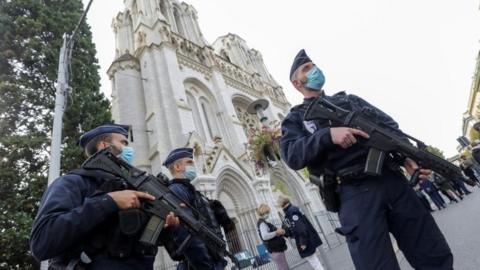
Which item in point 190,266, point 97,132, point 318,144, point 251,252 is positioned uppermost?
point 97,132

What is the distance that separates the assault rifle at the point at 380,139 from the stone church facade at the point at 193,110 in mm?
8252

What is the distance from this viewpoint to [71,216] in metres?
1.40

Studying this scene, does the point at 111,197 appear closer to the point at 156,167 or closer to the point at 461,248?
the point at 461,248

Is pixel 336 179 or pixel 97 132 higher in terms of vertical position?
pixel 97 132

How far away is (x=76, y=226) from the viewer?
4.53 feet

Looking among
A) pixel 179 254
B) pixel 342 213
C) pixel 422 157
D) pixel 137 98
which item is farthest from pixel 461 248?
pixel 137 98

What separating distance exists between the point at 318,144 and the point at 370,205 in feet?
1.69

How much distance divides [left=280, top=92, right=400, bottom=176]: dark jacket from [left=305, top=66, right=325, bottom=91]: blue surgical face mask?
0.46 ft

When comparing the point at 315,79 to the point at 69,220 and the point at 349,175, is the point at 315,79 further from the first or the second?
the point at 69,220

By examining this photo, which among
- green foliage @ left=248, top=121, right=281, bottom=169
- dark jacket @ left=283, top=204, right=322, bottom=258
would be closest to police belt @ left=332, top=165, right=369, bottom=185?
dark jacket @ left=283, top=204, right=322, bottom=258

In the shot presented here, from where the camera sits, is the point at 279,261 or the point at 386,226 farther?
the point at 279,261

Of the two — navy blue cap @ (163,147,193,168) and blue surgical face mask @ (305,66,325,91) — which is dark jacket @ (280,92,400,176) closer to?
blue surgical face mask @ (305,66,325,91)

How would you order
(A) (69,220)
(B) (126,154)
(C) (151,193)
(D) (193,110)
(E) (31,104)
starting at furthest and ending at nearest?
(D) (193,110), (E) (31,104), (B) (126,154), (C) (151,193), (A) (69,220)

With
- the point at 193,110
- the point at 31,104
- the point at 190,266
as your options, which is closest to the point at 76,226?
the point at 190,266
